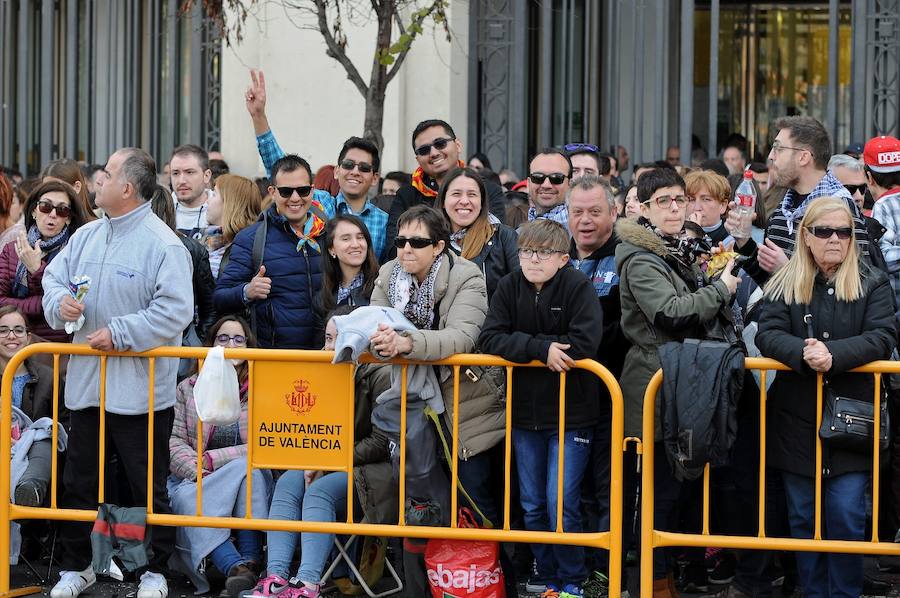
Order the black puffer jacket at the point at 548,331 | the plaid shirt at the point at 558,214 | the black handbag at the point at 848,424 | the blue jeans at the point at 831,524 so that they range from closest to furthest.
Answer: the black handbag at the point at 848,424 → the blue jeans at the point at 831,524 → the black puffer jacket at the point at 548,331 → the plaid shirt at the point at 558,214

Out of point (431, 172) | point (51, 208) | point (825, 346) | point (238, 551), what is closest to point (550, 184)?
point (431, 172)

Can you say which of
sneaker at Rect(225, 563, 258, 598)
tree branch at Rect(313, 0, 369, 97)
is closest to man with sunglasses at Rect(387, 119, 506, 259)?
sneaker at Rect(225, 563, 258, 598)

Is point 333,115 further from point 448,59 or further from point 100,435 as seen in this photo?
point 100,435

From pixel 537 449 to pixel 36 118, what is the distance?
11.7 meters

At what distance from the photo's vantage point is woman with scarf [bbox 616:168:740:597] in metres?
6.78

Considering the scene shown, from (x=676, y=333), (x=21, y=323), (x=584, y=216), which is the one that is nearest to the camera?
(x=676, y=333)

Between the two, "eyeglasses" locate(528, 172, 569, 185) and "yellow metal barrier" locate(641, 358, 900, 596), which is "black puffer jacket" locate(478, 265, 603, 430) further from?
"eyeglasses" locate(528, 172, 569, 185)

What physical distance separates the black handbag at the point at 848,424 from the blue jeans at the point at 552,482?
119 centimetres

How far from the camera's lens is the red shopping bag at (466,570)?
22.5 feet

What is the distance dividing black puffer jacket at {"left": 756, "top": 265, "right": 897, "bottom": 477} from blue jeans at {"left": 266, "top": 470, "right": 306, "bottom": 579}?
2457mm

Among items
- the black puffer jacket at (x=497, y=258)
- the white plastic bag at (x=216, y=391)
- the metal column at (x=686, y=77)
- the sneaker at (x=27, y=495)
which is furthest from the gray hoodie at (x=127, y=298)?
the metal column at (x=686, y=77)

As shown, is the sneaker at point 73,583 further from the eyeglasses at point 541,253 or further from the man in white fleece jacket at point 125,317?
the eyeglasses at point 541,253

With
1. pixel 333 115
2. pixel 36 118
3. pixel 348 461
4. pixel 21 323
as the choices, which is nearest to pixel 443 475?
pixel 348 461

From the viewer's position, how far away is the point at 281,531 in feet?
23.6
